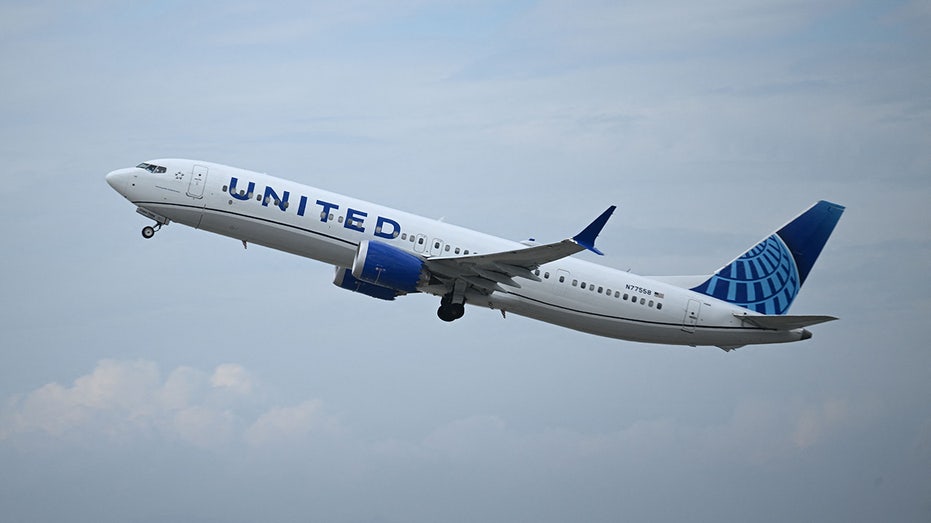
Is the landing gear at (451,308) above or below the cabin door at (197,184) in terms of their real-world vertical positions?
below

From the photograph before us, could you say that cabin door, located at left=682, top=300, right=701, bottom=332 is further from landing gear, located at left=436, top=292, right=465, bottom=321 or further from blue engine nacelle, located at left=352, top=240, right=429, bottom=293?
blue engine nacelle, located at left=352, top=240, right=429, bottom=293

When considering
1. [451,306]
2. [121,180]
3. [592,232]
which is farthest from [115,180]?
[592,232]

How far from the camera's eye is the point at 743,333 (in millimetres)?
55562

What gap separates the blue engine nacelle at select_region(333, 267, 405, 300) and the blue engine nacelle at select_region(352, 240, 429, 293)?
4.76m

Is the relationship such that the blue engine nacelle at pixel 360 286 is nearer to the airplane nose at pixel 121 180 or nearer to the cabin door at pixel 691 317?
the airplane nose at pixel 121 180

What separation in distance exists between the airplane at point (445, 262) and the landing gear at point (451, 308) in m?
0.04

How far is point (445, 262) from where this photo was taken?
167 feet

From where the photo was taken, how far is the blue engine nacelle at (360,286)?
55.5 m

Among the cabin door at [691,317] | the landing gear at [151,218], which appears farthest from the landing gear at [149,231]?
the cabin door at [691,317]

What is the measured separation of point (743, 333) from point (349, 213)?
1928cm

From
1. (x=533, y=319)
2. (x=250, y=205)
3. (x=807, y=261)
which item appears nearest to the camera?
(x=250, y=205)

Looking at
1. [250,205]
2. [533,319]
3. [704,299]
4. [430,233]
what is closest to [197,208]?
[250,205]

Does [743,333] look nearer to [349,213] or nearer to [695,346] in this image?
[695,346]

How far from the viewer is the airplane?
1981 inches
